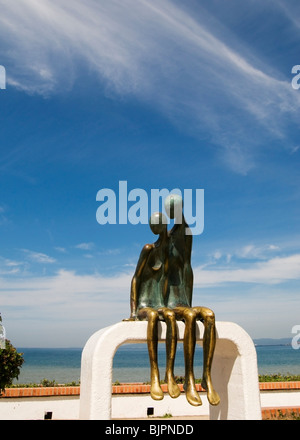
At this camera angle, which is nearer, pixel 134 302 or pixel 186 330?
pixel 186 330

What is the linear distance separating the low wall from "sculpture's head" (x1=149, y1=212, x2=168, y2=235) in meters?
6.05

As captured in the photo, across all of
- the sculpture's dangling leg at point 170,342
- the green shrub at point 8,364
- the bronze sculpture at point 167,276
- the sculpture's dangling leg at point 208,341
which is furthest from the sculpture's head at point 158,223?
the green shrub at point 8,364

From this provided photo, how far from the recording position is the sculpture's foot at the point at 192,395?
495 cm

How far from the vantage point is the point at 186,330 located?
5457 mm

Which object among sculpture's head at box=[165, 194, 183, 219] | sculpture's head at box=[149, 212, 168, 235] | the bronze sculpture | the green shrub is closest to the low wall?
the green shrub

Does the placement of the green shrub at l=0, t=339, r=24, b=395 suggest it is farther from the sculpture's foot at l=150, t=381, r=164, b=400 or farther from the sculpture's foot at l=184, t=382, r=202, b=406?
the sculpture's foot at l=184, t=382, r=202, b=406

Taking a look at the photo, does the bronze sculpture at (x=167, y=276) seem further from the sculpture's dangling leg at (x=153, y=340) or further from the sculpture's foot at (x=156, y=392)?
the sculpture's foot at (x=156, y=392)

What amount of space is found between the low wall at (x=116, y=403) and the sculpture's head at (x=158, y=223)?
6050 millimetres

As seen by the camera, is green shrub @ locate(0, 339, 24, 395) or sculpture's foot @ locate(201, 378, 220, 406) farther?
green shrub @ locate(0, 339, 24, 395)

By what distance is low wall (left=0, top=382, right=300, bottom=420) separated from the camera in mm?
10156
